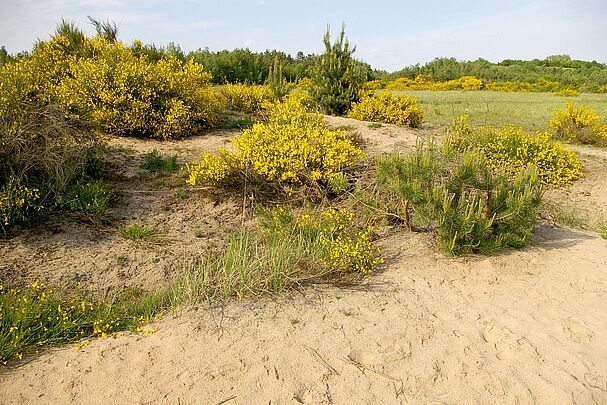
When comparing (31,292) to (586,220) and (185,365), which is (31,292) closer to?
(185,365)

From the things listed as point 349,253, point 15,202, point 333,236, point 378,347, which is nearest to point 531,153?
point 333,236

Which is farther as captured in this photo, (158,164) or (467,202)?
(158,164)

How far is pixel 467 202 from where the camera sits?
486cm

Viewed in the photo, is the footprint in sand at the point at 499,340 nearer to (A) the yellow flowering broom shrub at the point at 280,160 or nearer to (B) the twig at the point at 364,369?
(B) the twig at the point at 364,369

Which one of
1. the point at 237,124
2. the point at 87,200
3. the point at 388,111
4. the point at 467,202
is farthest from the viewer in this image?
the point at 388,111

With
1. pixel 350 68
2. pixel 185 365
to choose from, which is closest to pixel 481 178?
pixel 185 365

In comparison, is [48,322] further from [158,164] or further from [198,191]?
[158,164]

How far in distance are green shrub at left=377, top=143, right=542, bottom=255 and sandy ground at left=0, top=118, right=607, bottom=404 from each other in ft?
0.78

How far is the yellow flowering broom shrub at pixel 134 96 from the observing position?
8.16 meters

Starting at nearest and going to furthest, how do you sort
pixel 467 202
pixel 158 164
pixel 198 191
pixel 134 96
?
pixel 467 202, pixel 198 191, pixel 158 164, pixel 134 96

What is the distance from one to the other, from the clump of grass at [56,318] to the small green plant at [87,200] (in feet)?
4.72

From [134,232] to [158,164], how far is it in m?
2.15

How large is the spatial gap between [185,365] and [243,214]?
3.15 m

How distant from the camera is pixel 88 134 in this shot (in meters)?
6.68
